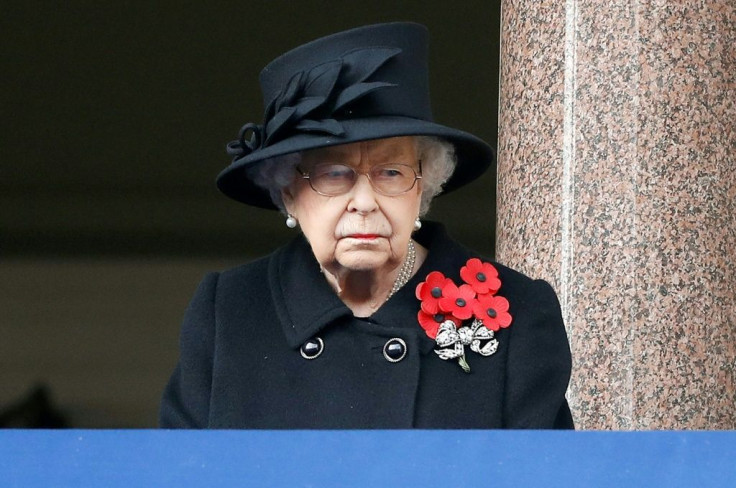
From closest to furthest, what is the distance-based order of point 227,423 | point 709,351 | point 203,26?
point 227,423
point 709,351
point 203,26

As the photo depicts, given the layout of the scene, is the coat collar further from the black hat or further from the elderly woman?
the black hat

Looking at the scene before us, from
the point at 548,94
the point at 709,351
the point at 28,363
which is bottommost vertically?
the point at 28,363

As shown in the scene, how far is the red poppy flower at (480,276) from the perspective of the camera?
3156 mm

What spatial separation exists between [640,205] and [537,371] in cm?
116

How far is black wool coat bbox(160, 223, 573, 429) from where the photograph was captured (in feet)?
9.99

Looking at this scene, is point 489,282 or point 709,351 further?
point 709,351

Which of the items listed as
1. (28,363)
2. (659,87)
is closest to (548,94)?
(659,87)

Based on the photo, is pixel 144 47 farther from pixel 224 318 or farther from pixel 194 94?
pixel 224 318

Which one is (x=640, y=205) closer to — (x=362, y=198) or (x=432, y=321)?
(x=432, y=321)

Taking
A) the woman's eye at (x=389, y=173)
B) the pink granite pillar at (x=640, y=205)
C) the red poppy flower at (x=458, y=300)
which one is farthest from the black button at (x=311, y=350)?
the pink granite pillar at (x=640, y=205)

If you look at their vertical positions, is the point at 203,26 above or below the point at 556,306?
above

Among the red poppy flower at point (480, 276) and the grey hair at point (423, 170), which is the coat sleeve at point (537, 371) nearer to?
the red poppy flower at point (480, 276)

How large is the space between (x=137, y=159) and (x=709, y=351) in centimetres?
614

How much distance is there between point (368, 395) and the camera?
308 centimetres
